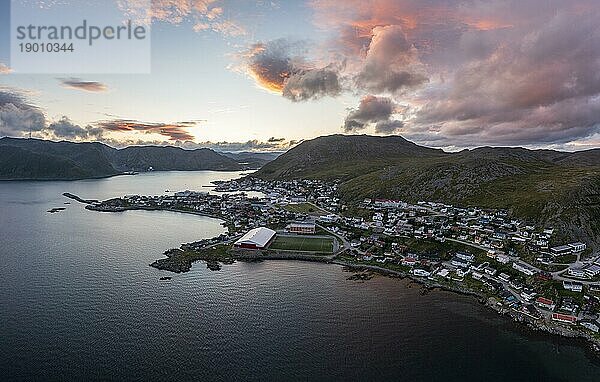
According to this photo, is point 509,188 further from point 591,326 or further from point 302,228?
point 591,326

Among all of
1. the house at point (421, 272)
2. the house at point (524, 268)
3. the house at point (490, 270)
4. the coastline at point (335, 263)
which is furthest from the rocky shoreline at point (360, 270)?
the house at point (524, 268)

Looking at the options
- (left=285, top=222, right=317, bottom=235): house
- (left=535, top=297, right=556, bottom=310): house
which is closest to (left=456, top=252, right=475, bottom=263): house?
(left=535, top=297, right=556, bottom=310): house

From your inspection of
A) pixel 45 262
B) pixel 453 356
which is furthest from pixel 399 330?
pixel 45 262

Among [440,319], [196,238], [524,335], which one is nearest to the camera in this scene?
[524,335]

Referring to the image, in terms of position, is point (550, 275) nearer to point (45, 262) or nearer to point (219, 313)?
point (219, 313)

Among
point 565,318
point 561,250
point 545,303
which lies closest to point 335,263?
point 545,303

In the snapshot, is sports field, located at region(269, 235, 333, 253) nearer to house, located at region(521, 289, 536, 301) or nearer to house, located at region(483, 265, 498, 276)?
house, located at region(483, 265, 498, 276)

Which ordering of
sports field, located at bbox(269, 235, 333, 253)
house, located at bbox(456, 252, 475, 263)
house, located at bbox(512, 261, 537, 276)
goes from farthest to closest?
sports field, located at bbox(269, 235, 333, 253) < house, located at bbox(456, 252, 475, 263) < house, located at bbox(512, 261, 537, 276)
